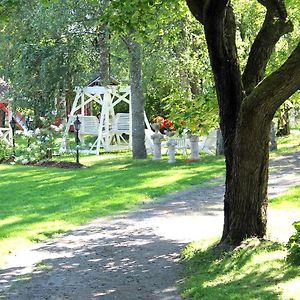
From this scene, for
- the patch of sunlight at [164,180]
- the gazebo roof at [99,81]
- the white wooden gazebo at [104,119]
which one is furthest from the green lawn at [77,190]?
the gazebo roof at [99,81]

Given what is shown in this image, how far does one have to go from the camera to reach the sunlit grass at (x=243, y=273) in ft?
19.3

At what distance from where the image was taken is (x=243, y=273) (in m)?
6.60

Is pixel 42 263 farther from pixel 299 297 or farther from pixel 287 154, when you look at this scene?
pixel 287 154

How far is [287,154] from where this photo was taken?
20641 millimetres

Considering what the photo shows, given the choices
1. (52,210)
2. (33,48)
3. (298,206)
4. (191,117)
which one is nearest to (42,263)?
(191,117)

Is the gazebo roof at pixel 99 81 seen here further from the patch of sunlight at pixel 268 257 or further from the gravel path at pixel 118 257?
the patch of sunlight at pixel 268 257

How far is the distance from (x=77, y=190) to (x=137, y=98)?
701cm

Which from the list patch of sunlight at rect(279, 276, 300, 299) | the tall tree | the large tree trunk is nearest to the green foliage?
the large tree trunk

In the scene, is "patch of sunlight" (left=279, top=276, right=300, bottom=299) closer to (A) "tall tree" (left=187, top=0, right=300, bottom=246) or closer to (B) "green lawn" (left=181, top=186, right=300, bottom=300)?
(B) "green lawn" (left=181, top=186, right=300, bottom=300)

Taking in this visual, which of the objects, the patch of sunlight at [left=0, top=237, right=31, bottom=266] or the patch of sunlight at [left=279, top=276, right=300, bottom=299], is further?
the patch of sunlight at [left=0, top=237, right=31, bottom=266]

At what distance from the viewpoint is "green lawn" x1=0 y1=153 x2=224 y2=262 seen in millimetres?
10367

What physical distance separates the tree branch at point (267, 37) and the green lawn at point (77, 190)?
4.06 meters

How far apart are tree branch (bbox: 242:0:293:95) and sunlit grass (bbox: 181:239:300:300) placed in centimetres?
202

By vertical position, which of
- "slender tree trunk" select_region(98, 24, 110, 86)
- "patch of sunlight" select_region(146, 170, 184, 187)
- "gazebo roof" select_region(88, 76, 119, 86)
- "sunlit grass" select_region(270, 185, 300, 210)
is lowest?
"sunlit grass" select_region(270, 185, 300, 210)
